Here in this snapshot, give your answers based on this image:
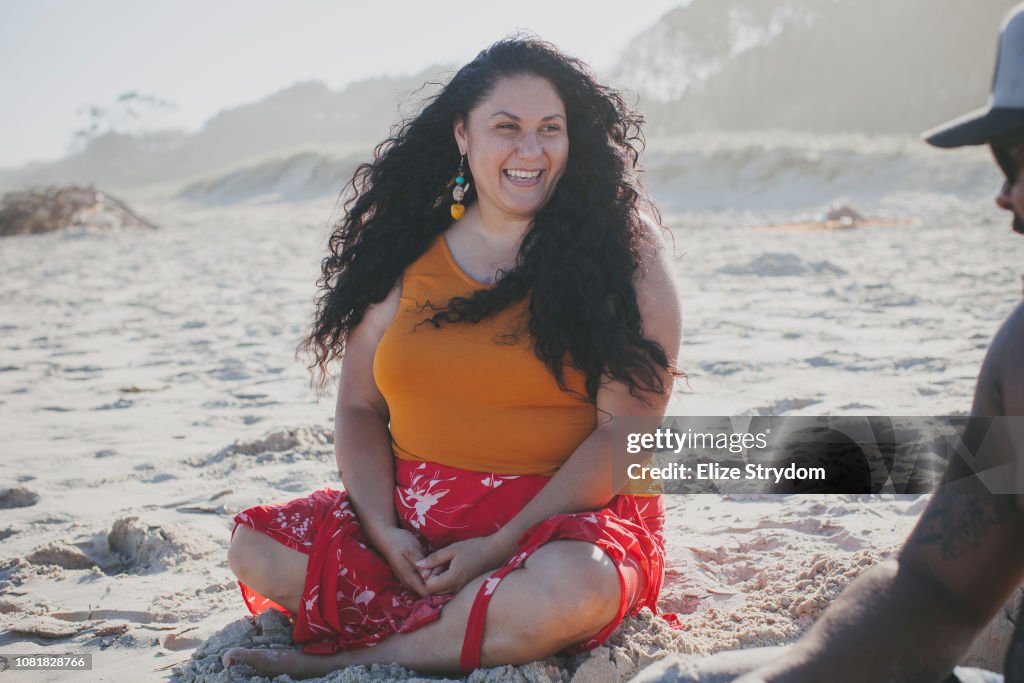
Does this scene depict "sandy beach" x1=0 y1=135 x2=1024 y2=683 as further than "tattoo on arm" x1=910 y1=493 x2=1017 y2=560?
Yes

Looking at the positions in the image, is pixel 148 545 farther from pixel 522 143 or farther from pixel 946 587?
pixel 946 587

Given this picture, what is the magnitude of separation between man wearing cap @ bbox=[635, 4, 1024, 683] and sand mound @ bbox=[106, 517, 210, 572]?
206 centimetres

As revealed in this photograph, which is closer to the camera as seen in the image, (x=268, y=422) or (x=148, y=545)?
(x=148, y=545)

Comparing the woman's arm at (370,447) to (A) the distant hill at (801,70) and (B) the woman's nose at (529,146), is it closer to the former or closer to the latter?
(B) the woman's nose at (529,146)

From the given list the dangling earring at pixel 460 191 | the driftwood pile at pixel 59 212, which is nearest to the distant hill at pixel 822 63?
the driftwood pile at pixel 59 212

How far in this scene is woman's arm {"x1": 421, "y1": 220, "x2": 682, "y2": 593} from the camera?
2115 millimetres

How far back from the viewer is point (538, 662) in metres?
2.00

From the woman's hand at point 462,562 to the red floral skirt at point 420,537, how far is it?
0.03 m

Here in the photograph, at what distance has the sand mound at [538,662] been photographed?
199 cm

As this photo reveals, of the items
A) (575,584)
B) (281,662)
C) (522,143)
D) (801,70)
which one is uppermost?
(801,70)

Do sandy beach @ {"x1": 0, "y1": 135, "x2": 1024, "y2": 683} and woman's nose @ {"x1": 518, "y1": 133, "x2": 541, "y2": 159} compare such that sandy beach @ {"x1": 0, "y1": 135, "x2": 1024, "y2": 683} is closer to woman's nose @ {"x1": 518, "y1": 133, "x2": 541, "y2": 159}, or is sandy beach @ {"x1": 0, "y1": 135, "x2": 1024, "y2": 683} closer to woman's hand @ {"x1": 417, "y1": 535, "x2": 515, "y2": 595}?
woman's hand @ {"x1": 417, "y1": 535, "x2": 515, "y2": 595}

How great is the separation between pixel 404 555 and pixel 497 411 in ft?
1.33

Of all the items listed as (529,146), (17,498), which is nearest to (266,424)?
(17,498)

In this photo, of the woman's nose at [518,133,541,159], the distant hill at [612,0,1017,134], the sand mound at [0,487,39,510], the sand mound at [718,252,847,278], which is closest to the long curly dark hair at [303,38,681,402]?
the woman's nose at [518,133,541,159]
